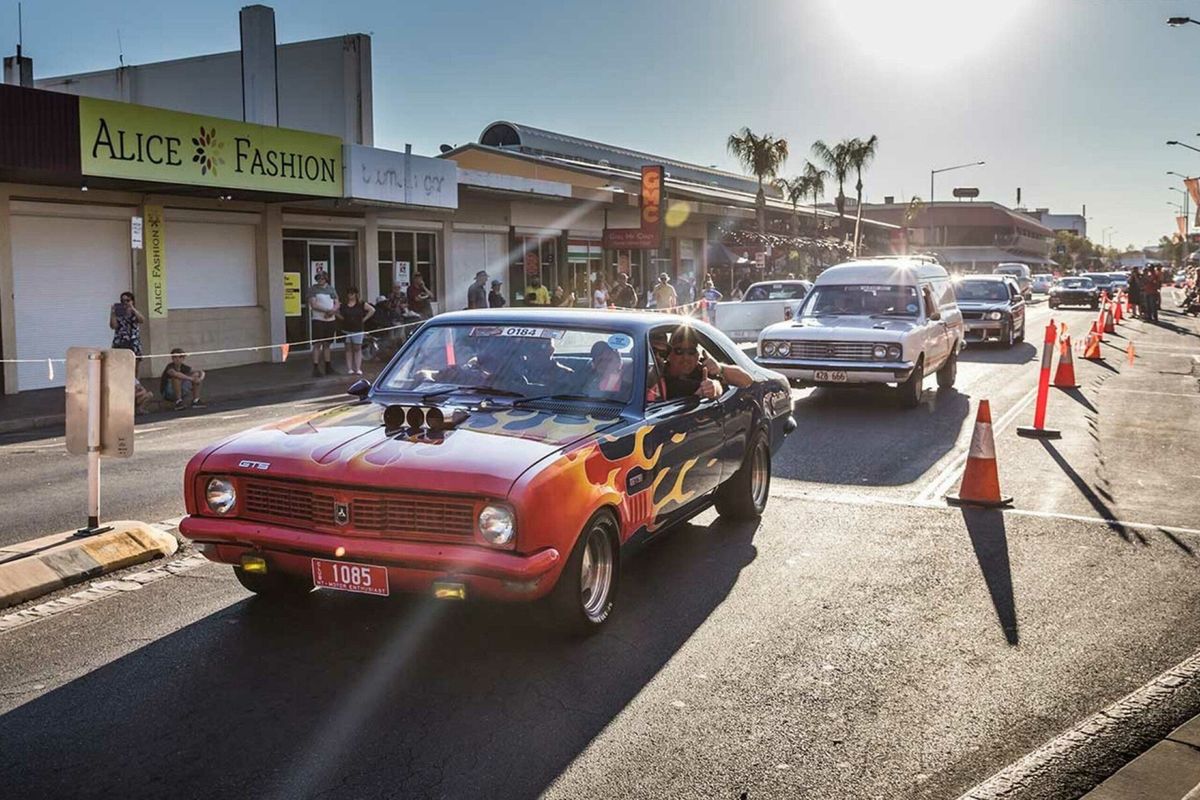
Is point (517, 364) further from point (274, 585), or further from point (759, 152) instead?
point (759, 152)

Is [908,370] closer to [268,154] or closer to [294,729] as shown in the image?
[294,729]

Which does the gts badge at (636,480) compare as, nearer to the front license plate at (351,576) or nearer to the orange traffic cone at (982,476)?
the front license plate at (351,576)

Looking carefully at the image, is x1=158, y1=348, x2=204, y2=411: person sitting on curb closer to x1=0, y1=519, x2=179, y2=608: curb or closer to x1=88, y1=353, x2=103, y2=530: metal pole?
x1=0, y1=519, x2=179, y2=608: curb

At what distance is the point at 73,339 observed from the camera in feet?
66.9

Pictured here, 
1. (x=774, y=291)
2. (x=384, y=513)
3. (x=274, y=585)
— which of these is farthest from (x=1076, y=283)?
(x=384, y=513)

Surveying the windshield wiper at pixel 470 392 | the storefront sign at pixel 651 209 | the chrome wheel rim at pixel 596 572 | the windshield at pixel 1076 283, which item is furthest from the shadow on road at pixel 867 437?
the windshield at pixel 1076 283

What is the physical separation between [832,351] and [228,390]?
10.2 meters

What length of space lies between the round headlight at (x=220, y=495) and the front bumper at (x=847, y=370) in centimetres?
1006

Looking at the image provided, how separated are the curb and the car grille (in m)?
2.07

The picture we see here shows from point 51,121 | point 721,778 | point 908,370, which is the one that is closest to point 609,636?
point 721,778

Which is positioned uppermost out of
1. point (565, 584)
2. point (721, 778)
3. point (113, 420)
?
point (113, 420)

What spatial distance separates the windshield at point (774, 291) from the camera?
2719cm

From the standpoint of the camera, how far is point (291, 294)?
25.4 meters

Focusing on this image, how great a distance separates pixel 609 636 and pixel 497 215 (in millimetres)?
28098
